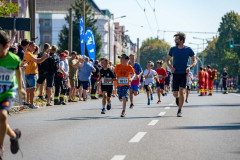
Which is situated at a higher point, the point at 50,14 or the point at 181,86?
the point at 50,14

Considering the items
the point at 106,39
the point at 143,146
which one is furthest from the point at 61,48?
the point at 143,146

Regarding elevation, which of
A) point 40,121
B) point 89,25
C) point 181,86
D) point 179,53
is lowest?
point 40,121

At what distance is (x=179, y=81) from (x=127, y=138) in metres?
4.94

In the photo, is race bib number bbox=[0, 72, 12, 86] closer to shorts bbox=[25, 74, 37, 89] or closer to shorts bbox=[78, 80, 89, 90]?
shorts bbox=[25, 74, 37, 89]

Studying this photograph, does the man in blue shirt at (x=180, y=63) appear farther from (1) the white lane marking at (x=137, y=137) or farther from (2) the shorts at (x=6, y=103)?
(2) the shorts at (x=6, y=103)

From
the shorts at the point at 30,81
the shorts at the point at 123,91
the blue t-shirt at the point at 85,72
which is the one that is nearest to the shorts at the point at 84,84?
the blue t-shirt at the point at 85,72

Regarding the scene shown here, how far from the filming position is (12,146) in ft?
21.0

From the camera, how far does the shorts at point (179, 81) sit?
13211mm

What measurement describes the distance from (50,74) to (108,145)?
9.21m

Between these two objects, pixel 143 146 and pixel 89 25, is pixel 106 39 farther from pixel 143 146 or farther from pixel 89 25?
pixel 143 146

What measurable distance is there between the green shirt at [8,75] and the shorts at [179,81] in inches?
284

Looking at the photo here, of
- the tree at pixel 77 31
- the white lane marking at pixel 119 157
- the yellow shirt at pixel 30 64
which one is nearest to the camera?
the white lane marking at pixel 119 157

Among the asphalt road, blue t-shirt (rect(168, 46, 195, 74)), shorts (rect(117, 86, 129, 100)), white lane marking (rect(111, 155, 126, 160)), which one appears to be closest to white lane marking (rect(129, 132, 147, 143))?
the asphalt road

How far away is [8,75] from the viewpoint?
6.54 meters
